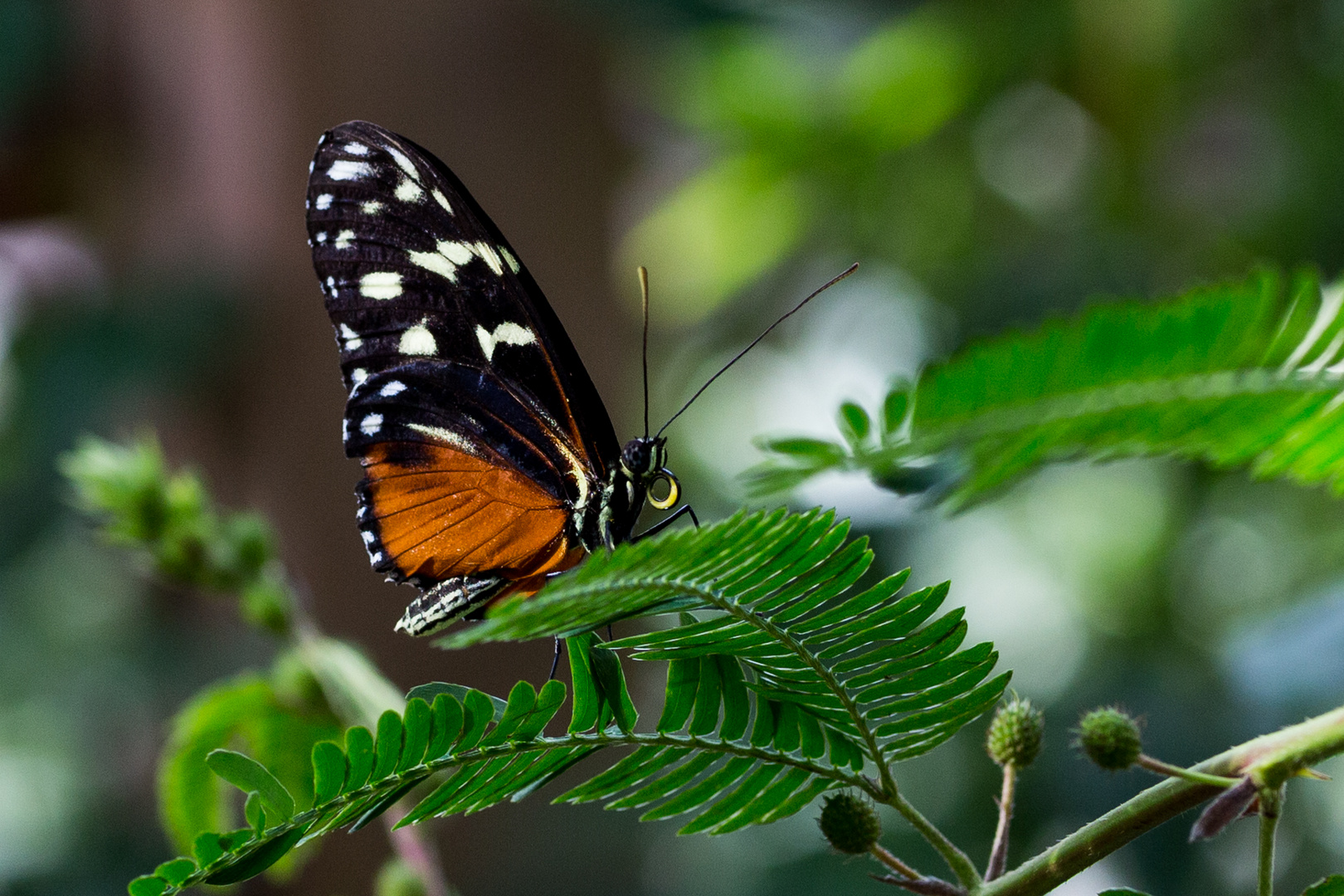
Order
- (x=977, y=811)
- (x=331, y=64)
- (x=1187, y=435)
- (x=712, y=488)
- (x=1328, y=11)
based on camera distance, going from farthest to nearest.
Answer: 1. (x=712, y=488)
2. (x=331, y=64)
3. (x=1328, y=11)
4. (x=977, y=811)
5. (x=1187, y=435)

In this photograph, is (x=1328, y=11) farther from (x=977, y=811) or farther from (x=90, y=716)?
(x=90, y=716)

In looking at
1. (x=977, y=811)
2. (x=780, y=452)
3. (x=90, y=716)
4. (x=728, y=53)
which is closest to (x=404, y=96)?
(x=728, y=53)

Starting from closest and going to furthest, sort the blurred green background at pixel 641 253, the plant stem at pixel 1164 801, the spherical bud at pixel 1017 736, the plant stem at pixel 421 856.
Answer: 1. the plant stem at pixel 1164 801
2. the spherical bud at pixel 1017 736
3. the plant stem at pixel 421 856
4. the blurred green background at pixel 641 253

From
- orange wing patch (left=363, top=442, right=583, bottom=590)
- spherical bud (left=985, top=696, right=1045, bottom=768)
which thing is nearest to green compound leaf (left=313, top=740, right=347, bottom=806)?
spherical bud (left=985, top=696, right=1045, bottom=768)

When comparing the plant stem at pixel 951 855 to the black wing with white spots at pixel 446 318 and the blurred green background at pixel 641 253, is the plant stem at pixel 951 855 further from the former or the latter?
the blurred green background at pixel 641 253

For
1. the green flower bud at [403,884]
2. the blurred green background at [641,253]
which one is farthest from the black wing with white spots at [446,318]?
the blurred green background at [641,253]

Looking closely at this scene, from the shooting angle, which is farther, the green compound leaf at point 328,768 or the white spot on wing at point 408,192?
the white spot on wing at point 408,192

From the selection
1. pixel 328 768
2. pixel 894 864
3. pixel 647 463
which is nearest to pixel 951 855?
pixel 894 864
